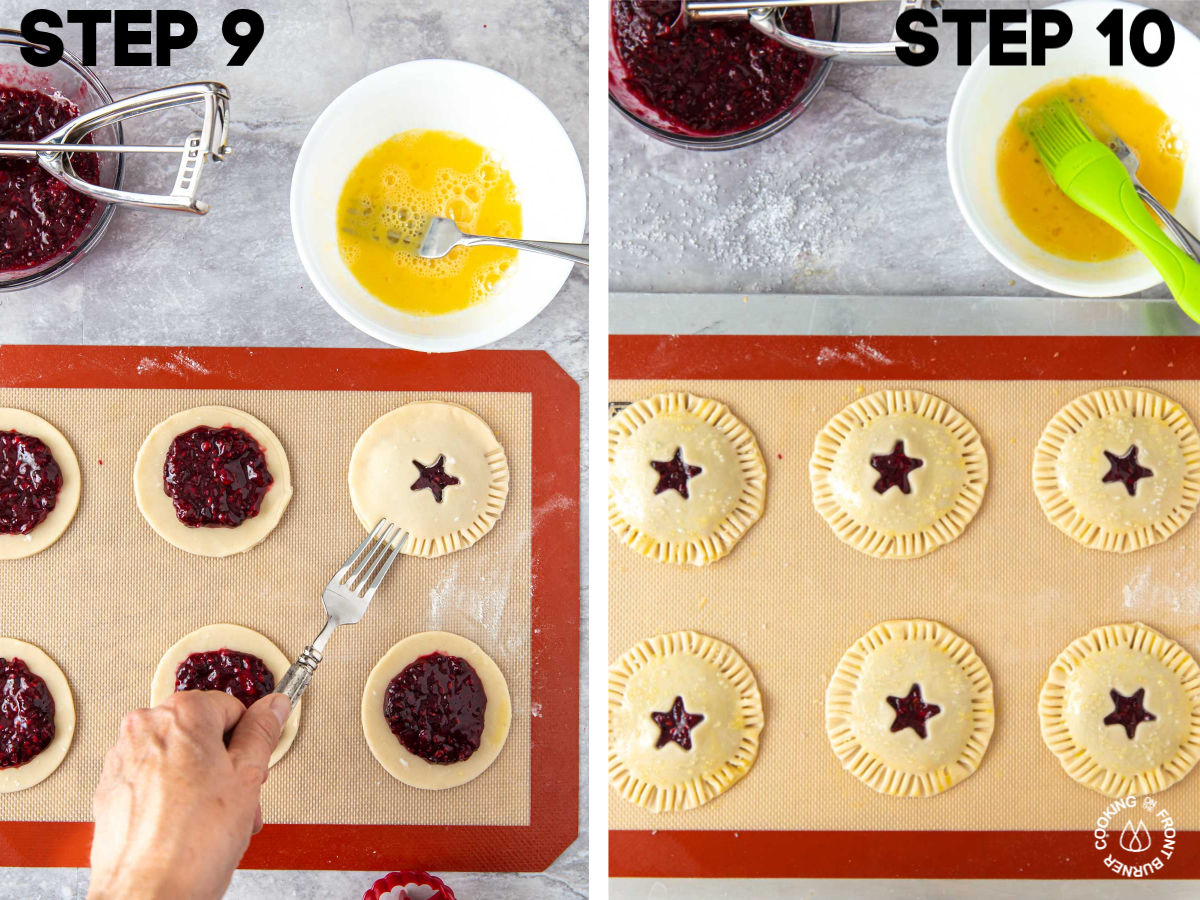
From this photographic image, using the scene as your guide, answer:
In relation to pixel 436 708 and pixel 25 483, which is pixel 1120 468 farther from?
pixel 25 483

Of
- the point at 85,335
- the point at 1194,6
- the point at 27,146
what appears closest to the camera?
the point at 1194,6

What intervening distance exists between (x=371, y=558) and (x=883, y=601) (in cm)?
52

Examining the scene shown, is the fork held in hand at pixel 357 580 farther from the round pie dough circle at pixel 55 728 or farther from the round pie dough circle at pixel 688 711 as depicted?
the round pie dough circle at pixel 688 711

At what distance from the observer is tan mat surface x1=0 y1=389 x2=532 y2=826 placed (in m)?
0.87

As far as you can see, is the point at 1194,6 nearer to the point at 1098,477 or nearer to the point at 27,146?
the point at 1098,477

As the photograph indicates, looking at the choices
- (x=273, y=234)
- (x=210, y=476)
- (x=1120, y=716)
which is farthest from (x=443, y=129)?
(x=1120, y=716)

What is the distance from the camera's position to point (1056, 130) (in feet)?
2.02

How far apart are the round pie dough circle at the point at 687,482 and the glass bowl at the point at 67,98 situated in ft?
1.87

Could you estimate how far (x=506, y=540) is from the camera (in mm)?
901

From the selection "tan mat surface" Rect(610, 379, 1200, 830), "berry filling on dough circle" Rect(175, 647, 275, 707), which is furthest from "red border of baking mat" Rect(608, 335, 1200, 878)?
"berry filling on dough circle" Rect(175, 647, 275, 707)

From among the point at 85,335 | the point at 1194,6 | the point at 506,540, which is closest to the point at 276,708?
the point at 506,540

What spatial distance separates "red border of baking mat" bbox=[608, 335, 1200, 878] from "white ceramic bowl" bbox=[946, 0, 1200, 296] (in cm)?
5

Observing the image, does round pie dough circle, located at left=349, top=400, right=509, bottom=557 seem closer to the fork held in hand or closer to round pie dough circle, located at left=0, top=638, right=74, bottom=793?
the fork held in hand

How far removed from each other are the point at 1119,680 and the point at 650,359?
432 mm
